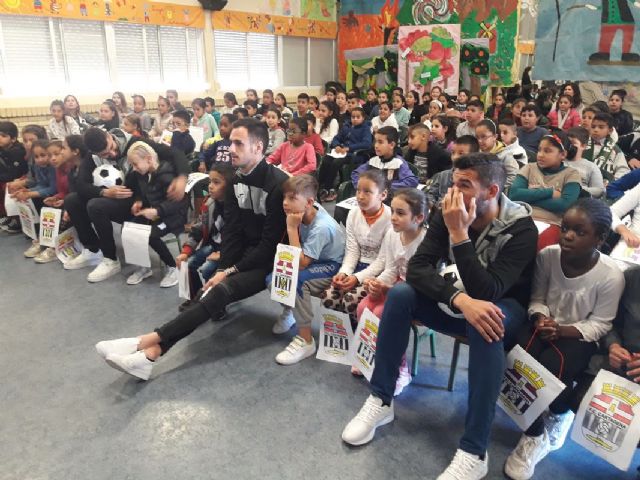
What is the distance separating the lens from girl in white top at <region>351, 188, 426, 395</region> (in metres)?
2.12

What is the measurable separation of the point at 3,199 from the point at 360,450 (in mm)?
4538

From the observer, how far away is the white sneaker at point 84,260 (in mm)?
3762

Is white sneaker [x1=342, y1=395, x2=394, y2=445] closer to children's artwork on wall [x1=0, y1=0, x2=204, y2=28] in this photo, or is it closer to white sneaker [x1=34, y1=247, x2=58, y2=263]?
white sneaker [x1=34, y1=247, x2=58, y2=263]

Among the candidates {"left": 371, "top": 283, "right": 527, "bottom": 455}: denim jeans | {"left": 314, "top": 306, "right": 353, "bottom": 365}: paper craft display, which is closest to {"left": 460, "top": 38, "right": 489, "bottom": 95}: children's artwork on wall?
{"left": 314, "top": 306, "right": 353, "bottom": 365}: paper craft display

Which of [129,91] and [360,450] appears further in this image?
[129,91]

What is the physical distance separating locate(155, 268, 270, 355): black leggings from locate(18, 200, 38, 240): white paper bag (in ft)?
8.36

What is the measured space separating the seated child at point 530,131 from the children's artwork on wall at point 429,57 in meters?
4.83

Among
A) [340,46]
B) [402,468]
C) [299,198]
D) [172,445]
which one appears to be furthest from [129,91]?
[402,468]

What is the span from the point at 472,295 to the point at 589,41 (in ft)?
20.4

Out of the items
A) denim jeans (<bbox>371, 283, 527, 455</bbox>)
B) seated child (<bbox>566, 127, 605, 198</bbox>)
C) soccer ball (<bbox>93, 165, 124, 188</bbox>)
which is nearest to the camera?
denim jeans (<bbox>371, 283, 527, 455</bbox>)

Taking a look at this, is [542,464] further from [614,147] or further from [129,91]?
[129,91]

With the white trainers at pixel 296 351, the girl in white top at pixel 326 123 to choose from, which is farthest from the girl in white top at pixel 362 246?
the girl in white top at pixel 326 123

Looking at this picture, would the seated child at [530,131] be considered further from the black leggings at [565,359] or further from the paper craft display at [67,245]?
the paper craft display at [67,245]

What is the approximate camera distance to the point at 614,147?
12.5ft
